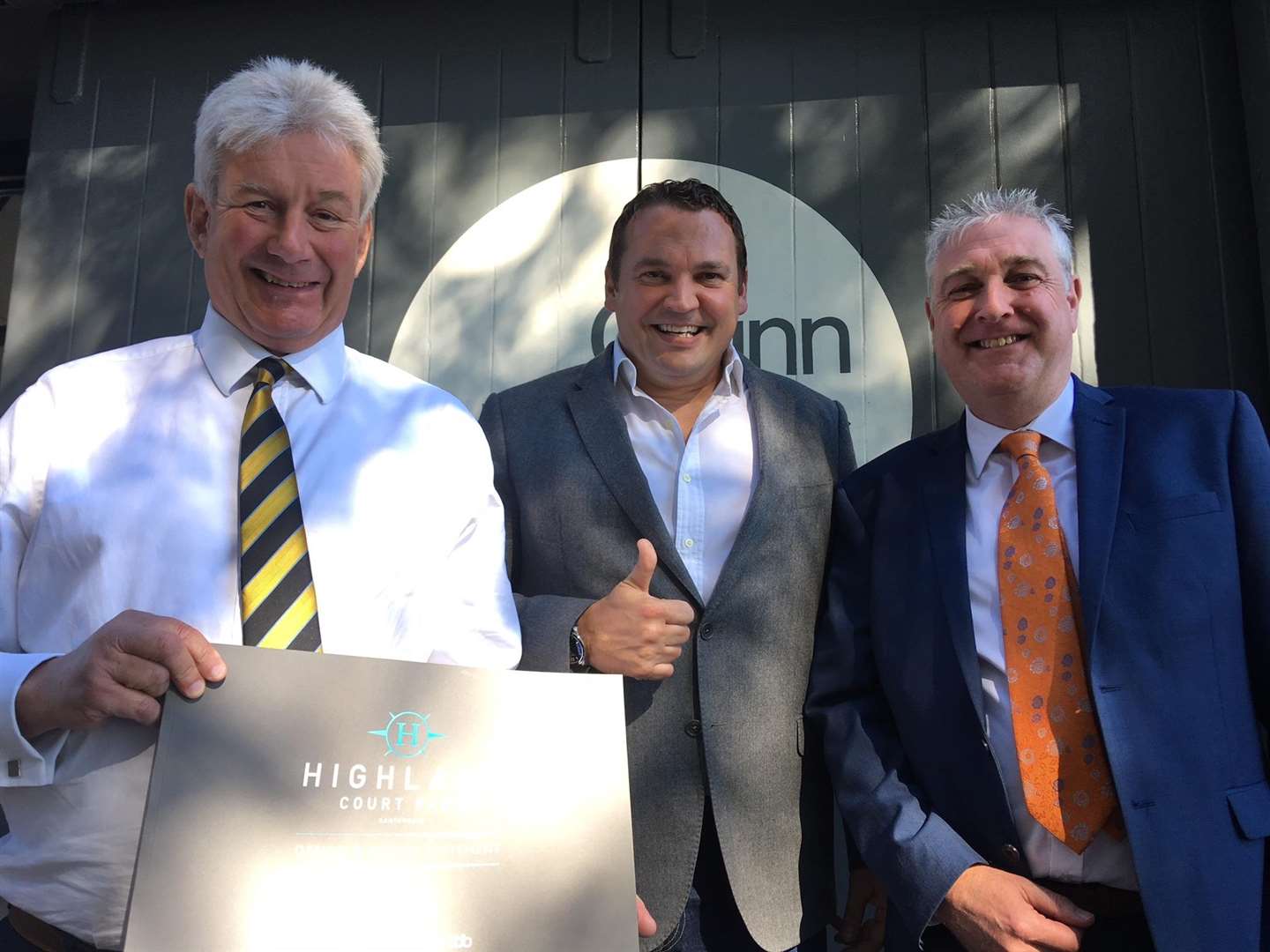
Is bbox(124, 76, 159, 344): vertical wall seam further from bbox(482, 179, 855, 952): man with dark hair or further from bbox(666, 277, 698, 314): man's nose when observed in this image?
bbox(666, 277, 698, 314): man's nose

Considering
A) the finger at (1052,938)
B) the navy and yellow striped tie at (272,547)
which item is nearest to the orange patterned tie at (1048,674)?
the finger at (1052,938)

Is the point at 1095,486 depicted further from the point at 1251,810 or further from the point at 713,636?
the point at 713,636

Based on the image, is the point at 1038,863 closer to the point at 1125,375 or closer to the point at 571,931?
the point at 571,931

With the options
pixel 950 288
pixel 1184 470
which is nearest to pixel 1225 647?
pixel 1184 470

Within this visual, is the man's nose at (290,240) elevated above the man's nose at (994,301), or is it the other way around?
the man's nose at (994,301)

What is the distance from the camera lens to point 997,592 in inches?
76.0

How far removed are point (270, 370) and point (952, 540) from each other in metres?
1.26

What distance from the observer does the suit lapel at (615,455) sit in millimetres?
2025

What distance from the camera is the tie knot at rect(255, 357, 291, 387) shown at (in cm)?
159

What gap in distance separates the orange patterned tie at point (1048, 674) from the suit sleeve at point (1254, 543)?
11.3 inches

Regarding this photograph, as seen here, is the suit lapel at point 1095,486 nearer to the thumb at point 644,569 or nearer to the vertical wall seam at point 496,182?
the thumb at point 644,569

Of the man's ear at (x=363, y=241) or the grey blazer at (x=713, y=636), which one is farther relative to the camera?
the grey blazer at (x=713, y=636)

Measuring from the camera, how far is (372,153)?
5.46 feet

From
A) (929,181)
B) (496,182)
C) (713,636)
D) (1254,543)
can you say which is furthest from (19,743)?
(929,181)
